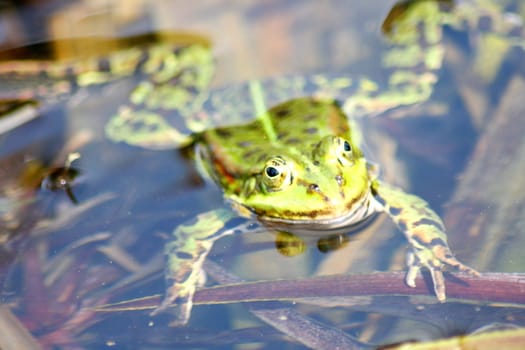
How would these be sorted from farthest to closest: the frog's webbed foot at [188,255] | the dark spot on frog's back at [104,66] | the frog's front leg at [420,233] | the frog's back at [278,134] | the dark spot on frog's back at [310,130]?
the dark spot on frog's back at [104,66]
the dark spot on frog's back at [310,130]
the frog's back at [278,134]
the frog's webbed foot at [188,255]
the frog's front leg at [420,233]

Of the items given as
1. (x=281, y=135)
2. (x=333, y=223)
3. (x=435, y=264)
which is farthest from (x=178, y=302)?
(x=435, y=264)

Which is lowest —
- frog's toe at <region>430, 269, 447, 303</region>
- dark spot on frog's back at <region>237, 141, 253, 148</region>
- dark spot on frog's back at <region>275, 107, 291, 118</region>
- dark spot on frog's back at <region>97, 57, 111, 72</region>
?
frog's toe at <region>430, 269, 447, 303</region>

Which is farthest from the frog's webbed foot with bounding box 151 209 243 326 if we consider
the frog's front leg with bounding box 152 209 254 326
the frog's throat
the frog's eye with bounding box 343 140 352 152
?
the frog's eye with bounding box 343 140 352 152

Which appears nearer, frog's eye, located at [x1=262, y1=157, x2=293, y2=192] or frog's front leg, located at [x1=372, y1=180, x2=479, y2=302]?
frog's front leg, located at [x1=372, y1=180, x2=479, y2=302]

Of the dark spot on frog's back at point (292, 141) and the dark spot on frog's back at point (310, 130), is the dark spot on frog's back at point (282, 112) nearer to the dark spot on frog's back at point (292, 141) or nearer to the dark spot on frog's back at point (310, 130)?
the dark spot on frog's back at point (310, 130)

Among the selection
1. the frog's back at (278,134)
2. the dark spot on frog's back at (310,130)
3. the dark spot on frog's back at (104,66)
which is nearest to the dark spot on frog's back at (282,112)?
the frog's back at (278,134)

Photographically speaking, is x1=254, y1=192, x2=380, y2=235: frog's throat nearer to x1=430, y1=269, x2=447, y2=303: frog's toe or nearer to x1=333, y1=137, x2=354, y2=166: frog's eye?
x1=333, y1=137, x2=354, y2=166: frog's eye

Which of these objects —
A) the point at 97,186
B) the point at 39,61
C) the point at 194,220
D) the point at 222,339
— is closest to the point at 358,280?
the point at 222,339
